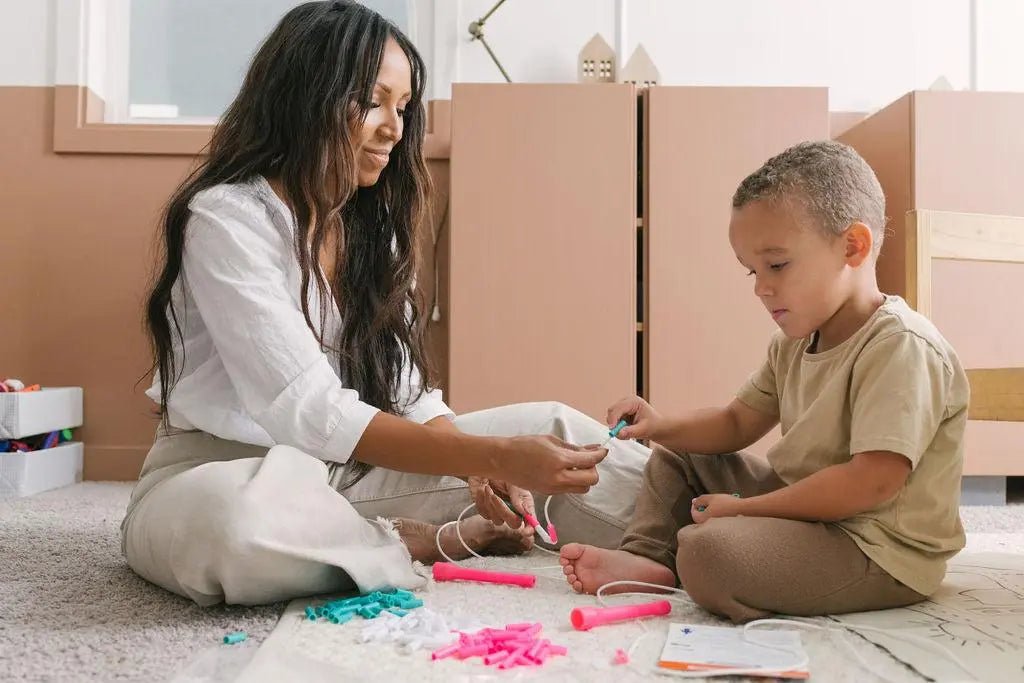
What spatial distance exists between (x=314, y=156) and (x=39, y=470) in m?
1.36

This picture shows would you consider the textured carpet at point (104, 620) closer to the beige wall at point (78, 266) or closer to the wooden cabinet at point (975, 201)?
the wooden cabinet at point (975, 201)

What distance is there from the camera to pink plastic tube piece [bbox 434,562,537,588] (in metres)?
1.14

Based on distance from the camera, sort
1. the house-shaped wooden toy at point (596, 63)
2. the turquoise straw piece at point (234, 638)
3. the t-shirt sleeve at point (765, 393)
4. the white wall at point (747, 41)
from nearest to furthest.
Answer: the turquoise straw piece at point (234, 638)
the t-shirt sleeve at point (765, 393)
the house-shaped wooden toy at point (596, 63)
the white wall at point (747, 41)

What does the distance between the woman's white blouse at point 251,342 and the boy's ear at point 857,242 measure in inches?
22.8

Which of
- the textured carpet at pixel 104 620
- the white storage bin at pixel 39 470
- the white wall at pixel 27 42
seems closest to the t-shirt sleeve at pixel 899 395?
the textured carpet at pixel 104 620

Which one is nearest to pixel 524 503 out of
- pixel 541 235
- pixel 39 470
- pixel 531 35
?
pixel 541 235

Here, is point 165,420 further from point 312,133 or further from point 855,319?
point 855,319

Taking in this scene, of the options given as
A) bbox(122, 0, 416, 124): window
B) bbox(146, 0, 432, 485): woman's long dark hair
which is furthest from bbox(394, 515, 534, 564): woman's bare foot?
bbox(122, 0, 416, 124): window

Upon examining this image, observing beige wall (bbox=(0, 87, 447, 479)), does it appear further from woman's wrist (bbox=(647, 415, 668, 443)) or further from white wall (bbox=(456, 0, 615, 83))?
woman's wrist (bbox=(647, 415, 668, 443))

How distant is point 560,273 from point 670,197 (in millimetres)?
314

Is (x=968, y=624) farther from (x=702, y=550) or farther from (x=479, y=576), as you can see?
(x=479, y=576)

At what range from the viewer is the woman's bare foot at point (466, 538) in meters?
1.27

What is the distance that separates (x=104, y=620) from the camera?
0.98 m

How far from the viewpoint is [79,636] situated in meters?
0.91
